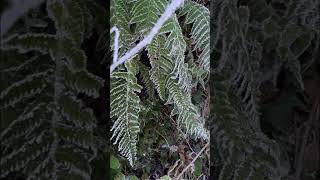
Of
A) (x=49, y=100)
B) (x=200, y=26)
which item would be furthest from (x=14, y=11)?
(x=200, y=26)

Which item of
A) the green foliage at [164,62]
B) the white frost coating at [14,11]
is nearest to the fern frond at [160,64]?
the green foliage at [164,62]

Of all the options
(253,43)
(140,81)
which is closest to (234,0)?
(253,43)

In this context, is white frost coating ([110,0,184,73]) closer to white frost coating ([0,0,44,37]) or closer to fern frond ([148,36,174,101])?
fern frond ([148,36,174,101])

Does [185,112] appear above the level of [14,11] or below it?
below

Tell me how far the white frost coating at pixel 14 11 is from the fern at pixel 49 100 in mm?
15

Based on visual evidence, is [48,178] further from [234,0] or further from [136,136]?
[234,0]

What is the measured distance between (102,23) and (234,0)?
207 millimetres

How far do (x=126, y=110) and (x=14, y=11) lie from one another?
188mm

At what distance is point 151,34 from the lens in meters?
0.64

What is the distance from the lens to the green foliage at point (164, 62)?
24.8 inches

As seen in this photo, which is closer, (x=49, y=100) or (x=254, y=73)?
(x=49, y=100)

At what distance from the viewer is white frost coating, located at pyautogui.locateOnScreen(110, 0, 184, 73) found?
2.06ft

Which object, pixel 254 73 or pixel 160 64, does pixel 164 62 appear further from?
pixel 254 73

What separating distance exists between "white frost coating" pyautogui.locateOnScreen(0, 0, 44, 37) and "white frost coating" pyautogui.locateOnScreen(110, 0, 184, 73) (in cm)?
12
